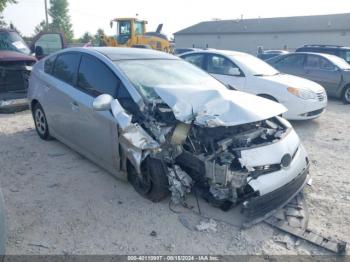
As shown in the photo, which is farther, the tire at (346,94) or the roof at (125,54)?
the tire at (346,94)

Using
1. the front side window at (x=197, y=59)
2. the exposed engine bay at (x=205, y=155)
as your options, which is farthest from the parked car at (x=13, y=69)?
the exposed engine bay at (x=205, y=155)

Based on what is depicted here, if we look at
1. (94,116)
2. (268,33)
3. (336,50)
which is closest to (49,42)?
(94,116)

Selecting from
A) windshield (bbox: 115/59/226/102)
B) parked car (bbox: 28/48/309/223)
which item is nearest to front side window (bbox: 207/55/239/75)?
windshield (bbox: 115/59/226/102)

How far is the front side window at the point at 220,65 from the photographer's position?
7.70 metres

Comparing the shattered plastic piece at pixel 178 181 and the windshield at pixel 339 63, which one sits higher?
the windshield at pixel 339 63

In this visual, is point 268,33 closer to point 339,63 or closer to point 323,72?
point 339,63

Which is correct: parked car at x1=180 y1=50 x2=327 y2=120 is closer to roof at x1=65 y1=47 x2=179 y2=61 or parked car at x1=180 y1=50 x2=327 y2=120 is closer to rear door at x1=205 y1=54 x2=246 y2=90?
rear door at x1=205 y1=54 x2=246 y2=90

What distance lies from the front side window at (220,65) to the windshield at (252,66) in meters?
0.17

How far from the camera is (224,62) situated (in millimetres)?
7797

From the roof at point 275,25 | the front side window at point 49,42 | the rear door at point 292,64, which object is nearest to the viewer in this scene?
the front side window at point 49,42

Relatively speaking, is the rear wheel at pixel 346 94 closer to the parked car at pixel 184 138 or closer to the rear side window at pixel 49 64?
the parked car at pixel 184 138

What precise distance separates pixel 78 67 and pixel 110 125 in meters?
1.34

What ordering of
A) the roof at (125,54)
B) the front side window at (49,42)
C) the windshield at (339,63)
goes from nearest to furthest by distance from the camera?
1. the roof at (125,54)
2. the front side window at (49,42)
3. the windshield at (339,63)

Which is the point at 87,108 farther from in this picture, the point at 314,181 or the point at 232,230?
the point at 314,181
